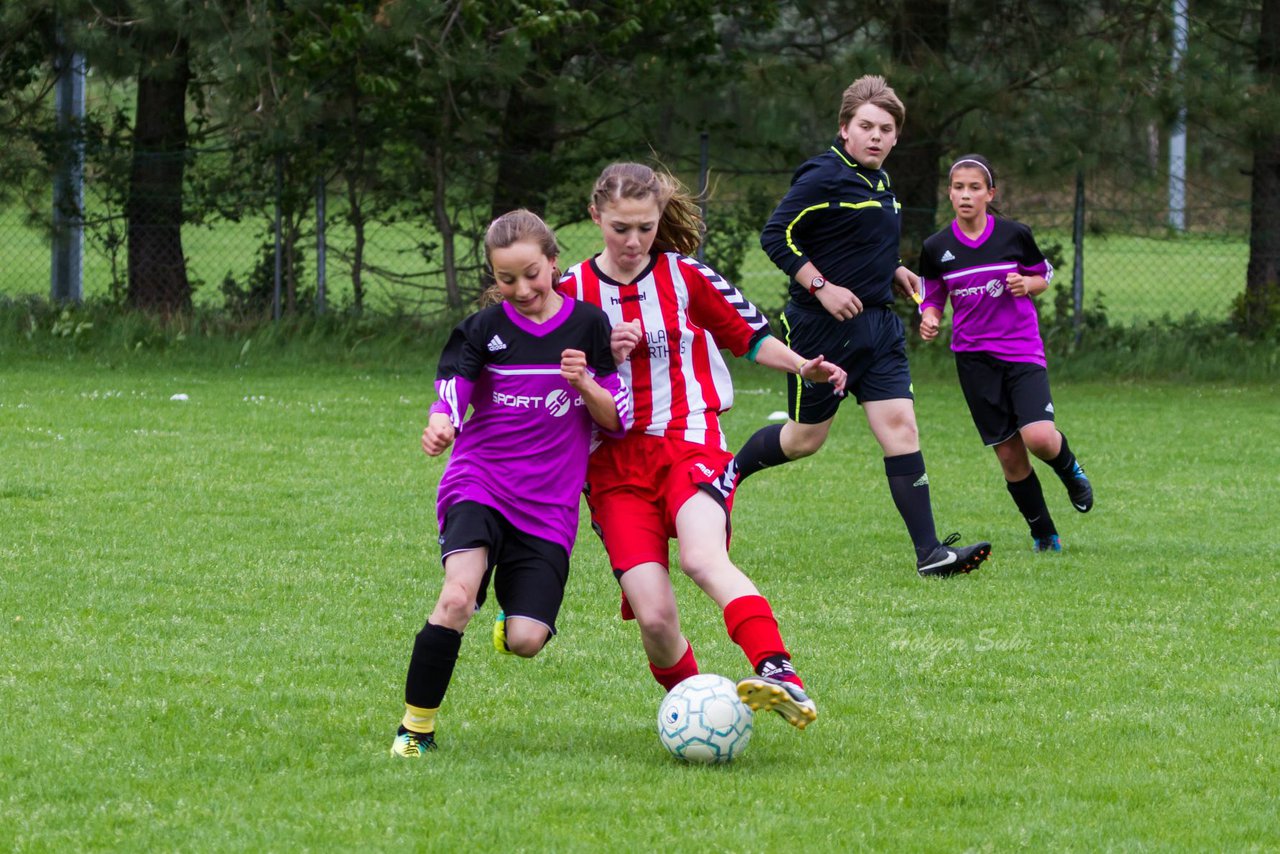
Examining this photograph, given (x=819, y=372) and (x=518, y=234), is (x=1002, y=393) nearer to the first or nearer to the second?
(x=819, y=372)

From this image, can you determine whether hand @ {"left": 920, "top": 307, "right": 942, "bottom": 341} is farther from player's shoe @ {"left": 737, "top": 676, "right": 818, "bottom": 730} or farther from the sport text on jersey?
player's shoe @ {"left": 737, "top": 676, "right": 818, "bottom": 730}

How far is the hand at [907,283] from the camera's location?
7.52m

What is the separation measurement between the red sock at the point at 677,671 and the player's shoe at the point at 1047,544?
11.6 feet

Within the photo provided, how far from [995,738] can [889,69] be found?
1164cm

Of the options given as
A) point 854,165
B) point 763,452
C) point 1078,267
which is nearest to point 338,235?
point 1078,267

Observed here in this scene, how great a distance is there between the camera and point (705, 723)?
178 inches

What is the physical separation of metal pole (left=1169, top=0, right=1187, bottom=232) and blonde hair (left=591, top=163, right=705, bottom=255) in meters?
11.7

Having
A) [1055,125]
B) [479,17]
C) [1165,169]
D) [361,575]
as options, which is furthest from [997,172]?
[361,575]

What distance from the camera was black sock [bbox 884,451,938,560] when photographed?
7.52 m

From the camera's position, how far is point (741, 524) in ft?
28.9

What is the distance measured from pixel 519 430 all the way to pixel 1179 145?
13.3 meters

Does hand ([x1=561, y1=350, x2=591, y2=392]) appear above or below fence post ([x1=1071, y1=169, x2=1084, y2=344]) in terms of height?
below

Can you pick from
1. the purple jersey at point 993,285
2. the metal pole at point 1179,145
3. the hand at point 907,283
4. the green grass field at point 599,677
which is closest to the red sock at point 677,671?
the green grass field at point 599,677

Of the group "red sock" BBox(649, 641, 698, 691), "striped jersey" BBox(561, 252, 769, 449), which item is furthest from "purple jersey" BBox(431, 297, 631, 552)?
"red sock" BBox(649, 641, 698, 691)
